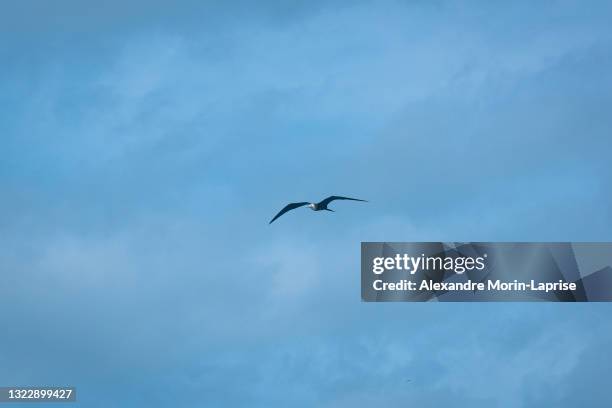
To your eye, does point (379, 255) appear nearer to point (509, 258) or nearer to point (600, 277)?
point (509, 258)

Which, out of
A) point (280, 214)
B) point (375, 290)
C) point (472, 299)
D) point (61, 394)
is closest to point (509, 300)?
point (472, 299)

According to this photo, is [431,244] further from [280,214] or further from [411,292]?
[280,214]

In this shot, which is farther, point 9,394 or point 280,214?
point 280,214

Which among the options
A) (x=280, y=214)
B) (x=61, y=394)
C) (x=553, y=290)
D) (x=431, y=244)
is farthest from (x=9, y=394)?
(x=553, y=290)

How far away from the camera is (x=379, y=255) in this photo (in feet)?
444

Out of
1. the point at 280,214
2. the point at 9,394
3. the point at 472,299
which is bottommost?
the point at 9,394

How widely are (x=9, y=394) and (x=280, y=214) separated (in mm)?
31293

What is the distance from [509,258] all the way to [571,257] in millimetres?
6491

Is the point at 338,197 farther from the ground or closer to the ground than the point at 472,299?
farther from the ground
